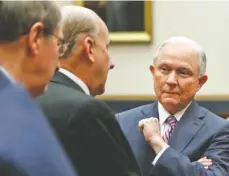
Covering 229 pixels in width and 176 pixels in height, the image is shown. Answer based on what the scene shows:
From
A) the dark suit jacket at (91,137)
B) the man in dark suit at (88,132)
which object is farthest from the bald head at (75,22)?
the dark suit jacket at (91,137)

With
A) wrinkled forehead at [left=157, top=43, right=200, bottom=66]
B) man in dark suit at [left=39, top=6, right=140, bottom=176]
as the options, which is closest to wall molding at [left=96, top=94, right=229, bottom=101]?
wrinkled forehead at [left=157, top=43, right=200, bottom=66]

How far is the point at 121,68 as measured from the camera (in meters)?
5.91

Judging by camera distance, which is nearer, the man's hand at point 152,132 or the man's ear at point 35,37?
the man's ear at point 35,37

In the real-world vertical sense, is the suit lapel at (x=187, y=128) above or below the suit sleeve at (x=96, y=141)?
below

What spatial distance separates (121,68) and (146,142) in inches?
116

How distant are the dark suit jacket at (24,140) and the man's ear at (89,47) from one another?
1.05 meters

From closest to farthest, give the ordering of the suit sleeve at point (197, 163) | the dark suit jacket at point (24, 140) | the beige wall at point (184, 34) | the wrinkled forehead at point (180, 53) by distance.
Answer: the dark suit jacket at point (24, 140)
the suit sleeve at point (197, 163)
the wrinkled forehead at point (180, 53)
the beige wall at point (184, 34)

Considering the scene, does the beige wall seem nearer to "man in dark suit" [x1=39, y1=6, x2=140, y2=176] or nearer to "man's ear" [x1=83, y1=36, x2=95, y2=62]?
"man's ear" [x1=83, y1=36, x2=95, y2=62]

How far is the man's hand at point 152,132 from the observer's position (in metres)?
2.92

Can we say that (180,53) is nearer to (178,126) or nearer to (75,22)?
(178,126)

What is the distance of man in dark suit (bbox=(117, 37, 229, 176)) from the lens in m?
2.88

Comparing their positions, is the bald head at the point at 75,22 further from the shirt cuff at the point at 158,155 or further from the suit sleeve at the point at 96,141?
the shirt cuff at the point at 158,155

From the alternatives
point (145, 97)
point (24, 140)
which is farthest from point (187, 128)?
point (145, 97)

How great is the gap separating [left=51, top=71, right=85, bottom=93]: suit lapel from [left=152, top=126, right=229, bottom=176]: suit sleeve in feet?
2.45
